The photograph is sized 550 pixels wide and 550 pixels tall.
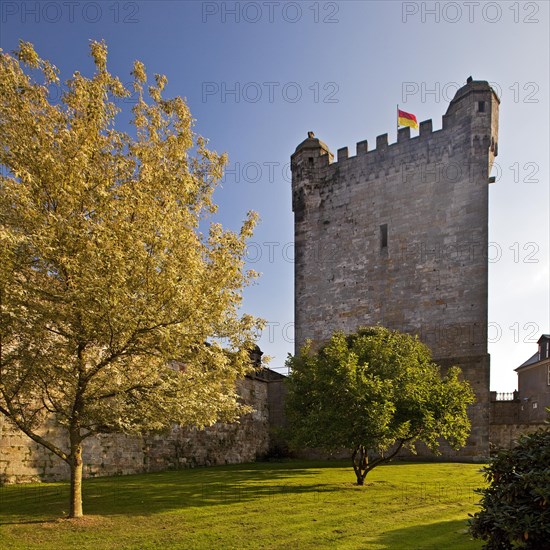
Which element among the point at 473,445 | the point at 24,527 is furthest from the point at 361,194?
the point at 24,527

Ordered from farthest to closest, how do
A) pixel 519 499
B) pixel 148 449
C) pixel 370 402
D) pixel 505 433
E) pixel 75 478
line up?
pixel 505 433
pixel 148 449
pixel 370 402
pixel 75 478
pixel 519 499

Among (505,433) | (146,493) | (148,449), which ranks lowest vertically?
(505,433)

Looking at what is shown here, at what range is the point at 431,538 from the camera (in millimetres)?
10367

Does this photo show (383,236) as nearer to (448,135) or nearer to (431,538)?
(448,135)

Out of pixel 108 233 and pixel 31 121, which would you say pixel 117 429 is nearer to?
pixel 108 233

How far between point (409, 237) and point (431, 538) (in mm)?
24346

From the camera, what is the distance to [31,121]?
11.0m

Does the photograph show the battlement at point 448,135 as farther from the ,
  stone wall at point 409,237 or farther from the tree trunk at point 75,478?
the tree trunk at point 75,478

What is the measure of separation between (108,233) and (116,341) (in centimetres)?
239

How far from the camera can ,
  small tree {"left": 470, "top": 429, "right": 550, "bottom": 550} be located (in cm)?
648

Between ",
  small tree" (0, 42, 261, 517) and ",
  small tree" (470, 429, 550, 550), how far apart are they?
658cm

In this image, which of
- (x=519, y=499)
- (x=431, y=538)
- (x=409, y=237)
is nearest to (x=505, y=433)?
(x=409, y=237)

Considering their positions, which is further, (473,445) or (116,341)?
(473,445)

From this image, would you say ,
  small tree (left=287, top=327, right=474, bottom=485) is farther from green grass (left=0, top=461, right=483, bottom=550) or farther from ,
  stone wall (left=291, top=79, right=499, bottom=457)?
,
  stone wall (left=291, top=79, right=499, bottom=457)
